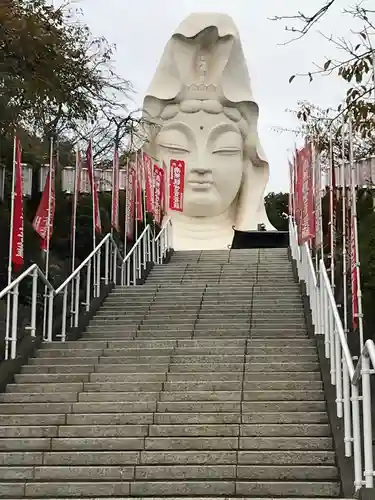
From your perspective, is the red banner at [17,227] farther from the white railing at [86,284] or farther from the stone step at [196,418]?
the stone step at [196,418]

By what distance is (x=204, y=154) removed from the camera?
19.6 m

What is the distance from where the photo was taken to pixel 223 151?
19.9 meters

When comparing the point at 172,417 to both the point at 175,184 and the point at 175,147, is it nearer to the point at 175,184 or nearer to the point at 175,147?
the point at 175,184

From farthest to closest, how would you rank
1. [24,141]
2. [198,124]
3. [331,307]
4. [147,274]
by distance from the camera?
1. [198,124]
2. [147,274]
3. [24,141]
4. [331,307]

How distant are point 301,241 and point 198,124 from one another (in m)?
10.7

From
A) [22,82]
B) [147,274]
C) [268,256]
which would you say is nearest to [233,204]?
[268,256]

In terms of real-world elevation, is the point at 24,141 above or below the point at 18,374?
above

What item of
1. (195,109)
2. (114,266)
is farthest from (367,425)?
(195,109)

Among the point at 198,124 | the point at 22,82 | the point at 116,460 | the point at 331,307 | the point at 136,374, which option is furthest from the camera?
the point at 198,124

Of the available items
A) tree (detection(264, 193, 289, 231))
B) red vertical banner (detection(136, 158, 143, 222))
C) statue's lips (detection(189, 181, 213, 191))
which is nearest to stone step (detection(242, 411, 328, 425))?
red vertical banner (detection(136, 158, 143, 222))

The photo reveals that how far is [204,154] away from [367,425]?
16.2m

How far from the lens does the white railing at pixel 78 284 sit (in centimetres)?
703

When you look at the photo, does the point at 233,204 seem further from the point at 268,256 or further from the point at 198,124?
the point at 268,256

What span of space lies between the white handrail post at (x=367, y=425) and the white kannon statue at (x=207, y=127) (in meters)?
15.0
